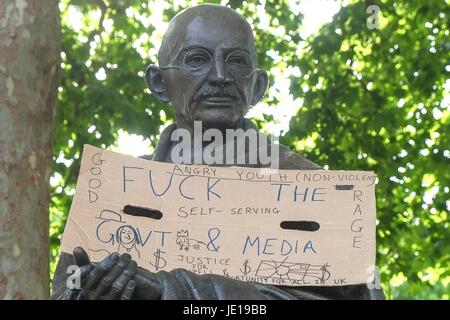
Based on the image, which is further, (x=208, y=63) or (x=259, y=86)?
(x=259, y=86)

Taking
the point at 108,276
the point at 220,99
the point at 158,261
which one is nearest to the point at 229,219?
the point at 158,261

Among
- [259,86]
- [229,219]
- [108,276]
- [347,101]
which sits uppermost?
Result: [347,101]

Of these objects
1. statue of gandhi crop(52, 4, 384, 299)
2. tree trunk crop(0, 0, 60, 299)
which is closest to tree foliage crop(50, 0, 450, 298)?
tree trunk crop(0, 0, 60, 299)

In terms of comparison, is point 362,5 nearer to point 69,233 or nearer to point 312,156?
point 312,156

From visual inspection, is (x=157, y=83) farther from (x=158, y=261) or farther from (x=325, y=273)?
(x=325, y=273)

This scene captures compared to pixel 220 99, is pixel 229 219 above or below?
below

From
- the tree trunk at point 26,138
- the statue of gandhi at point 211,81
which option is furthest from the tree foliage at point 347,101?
the statue of gandhi at point 211,81

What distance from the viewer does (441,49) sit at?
42.4ft

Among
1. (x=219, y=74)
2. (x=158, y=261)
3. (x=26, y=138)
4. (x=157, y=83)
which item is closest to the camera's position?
(x=158, y=261)

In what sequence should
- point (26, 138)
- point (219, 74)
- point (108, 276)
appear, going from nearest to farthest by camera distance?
point (108, 276), point (219, 74), point (26, 138)

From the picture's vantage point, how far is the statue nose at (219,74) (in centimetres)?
532

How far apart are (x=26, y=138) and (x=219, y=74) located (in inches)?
79.9

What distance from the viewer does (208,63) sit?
17.7ft
